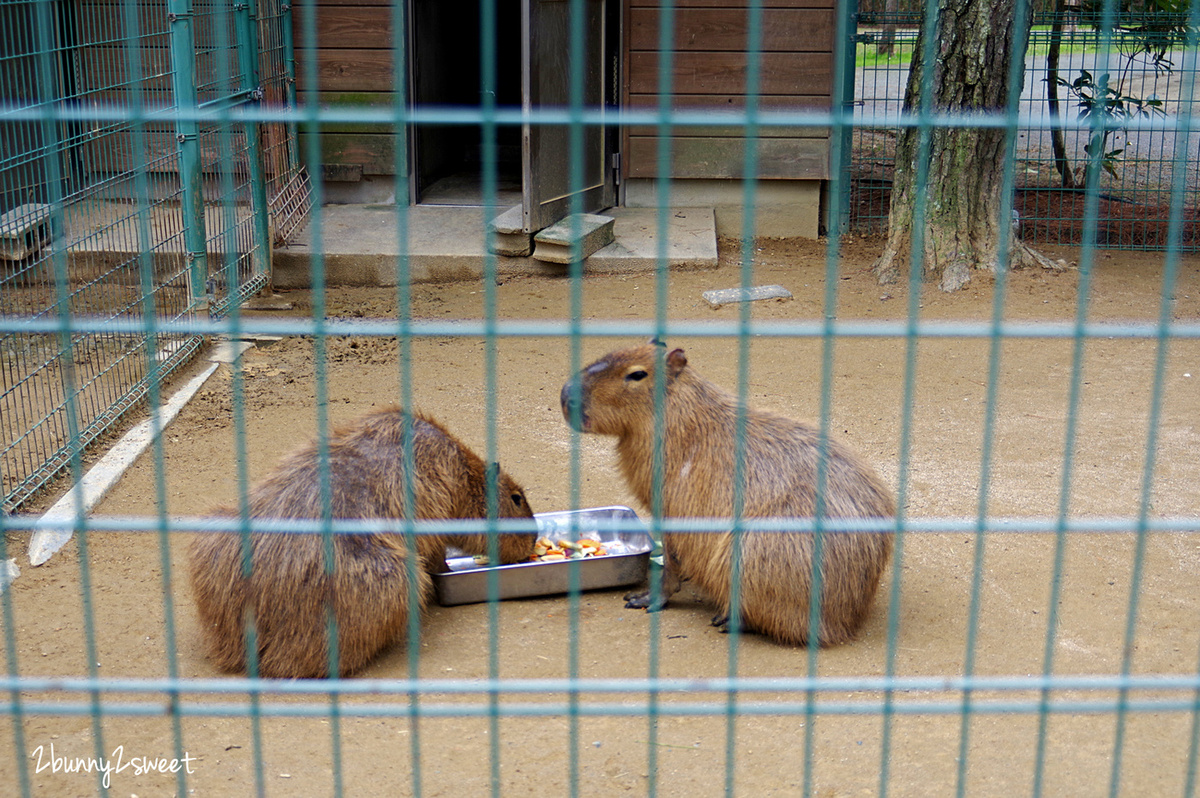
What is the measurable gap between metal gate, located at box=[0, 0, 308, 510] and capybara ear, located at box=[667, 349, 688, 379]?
7.12 feet

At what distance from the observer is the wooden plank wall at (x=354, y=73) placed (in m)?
8.63

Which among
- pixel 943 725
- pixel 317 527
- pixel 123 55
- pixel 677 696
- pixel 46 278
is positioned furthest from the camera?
pixel 123 55

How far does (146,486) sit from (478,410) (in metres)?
1.59

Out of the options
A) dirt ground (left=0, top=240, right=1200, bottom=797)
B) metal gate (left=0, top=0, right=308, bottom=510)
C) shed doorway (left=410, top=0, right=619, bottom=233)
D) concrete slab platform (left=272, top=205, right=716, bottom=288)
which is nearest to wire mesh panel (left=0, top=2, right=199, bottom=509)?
metal gate (left=0, top=0, right=308, bottom=510)

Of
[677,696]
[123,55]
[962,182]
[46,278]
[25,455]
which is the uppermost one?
[123,55]

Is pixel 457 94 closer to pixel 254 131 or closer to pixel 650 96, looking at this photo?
pixel 650 96

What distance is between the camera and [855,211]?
9.73 m

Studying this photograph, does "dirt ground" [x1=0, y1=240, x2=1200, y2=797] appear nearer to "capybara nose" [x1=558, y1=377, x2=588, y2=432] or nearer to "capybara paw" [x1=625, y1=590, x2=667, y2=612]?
"capybara paw" [x1=625, y1=590, x2=667, y2=612]

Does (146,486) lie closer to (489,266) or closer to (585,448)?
(585,448)

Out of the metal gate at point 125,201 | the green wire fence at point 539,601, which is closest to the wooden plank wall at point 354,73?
the metal gate at point 125,201

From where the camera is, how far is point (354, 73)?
28.7 feet

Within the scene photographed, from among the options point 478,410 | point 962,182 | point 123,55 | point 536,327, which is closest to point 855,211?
point 962,182

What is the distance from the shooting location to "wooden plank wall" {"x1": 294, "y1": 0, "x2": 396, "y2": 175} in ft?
28.3

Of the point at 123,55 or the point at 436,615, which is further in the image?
the point at 123,55
